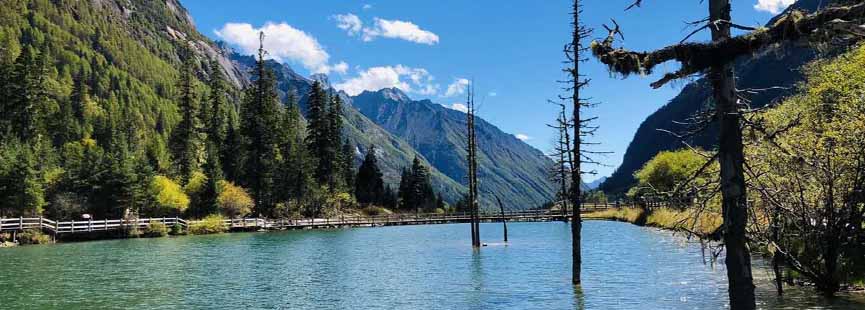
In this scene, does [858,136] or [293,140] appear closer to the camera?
[858,136]

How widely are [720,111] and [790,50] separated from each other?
4.21 ft

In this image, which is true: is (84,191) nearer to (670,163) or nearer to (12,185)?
(12,185)

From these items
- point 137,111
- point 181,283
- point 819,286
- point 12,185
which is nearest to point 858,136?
point 819,286

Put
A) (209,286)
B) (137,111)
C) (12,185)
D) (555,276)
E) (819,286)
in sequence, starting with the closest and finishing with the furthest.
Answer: (819,286), (209,286), (555,276), (12,185), (137,111)

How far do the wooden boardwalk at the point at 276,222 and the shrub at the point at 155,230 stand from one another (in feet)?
1.76

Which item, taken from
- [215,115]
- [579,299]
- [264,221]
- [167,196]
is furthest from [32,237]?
[579,299]

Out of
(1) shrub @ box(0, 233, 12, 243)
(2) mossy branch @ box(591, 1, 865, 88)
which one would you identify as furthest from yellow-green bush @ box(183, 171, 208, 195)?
(2) mossy branch @ box(591, 1, 865, 88)

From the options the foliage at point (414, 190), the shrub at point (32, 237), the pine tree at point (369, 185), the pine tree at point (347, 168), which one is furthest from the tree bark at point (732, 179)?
the foliage at point (414, 190)

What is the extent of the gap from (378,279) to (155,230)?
4555 centimetres

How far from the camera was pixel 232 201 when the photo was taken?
85.1 metres

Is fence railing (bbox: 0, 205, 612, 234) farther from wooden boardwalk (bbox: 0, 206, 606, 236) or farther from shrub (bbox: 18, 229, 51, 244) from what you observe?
shrub (bbox: 18, 229, 51, 244)

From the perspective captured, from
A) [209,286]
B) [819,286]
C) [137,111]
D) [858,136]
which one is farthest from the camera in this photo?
[137,111]

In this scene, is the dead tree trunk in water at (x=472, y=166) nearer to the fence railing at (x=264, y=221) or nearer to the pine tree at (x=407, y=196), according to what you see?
the fence railing at (x=264, y=221)

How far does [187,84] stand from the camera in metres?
95.4
